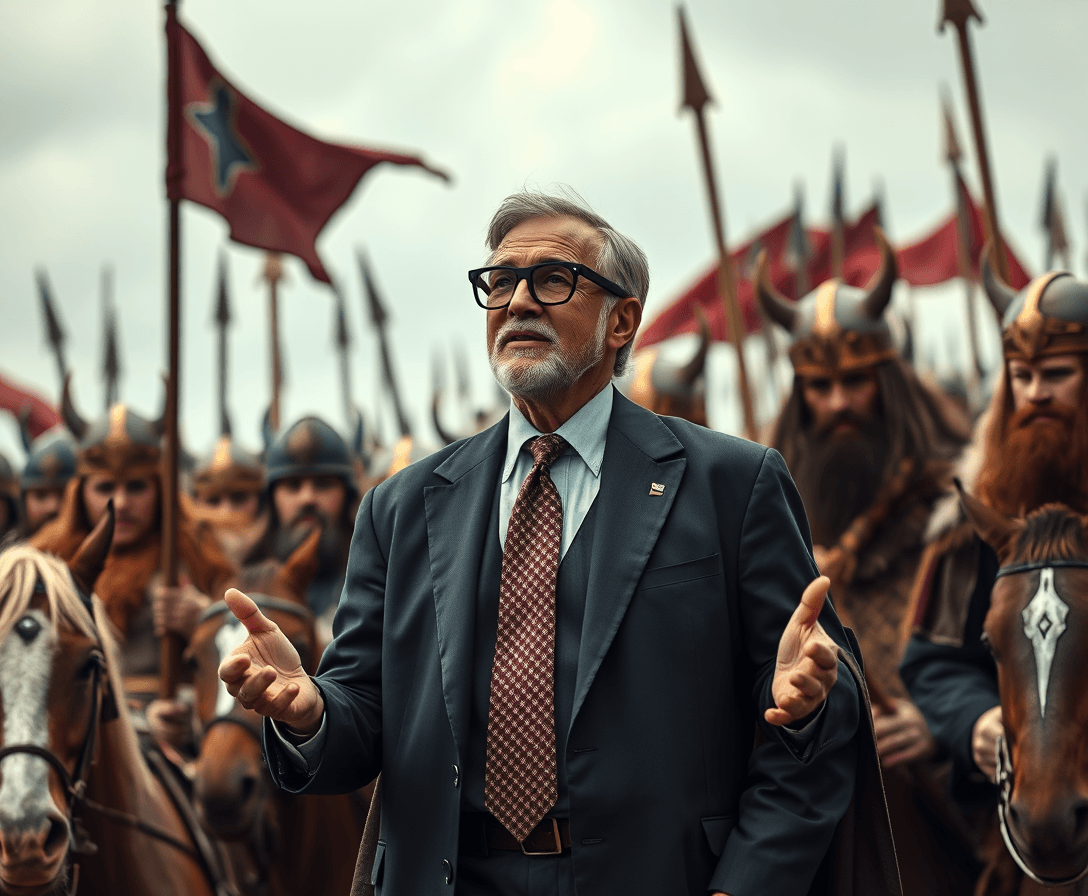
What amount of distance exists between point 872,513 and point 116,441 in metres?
5.14

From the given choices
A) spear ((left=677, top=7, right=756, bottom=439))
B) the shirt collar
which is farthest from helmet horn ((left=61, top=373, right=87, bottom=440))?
the shirt collar

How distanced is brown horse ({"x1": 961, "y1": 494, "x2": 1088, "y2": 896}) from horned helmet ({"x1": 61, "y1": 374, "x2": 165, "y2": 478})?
6481 millimetres

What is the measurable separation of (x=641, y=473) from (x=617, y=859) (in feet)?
2.66

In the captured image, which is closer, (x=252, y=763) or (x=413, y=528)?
(x=413, y=528)

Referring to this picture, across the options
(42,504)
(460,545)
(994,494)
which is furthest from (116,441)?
(460,545)

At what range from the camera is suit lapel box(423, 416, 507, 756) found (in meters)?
2.95

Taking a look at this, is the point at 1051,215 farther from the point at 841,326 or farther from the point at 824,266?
the point at 841,326

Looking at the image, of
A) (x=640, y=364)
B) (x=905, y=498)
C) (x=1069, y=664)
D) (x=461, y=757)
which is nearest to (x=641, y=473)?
(x=461, y=757)

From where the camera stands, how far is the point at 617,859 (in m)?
2.74

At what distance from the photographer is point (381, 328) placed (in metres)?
18.5

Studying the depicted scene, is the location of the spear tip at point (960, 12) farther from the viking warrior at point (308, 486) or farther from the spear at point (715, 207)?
the viking warrior at point (308, 486)

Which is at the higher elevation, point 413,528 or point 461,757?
point 413,528

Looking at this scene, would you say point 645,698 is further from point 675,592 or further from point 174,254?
point 174,254

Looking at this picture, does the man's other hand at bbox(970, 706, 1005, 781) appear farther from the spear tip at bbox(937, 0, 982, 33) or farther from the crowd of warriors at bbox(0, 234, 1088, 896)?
the spear tip at bbox(937, 0, 982, 33)
